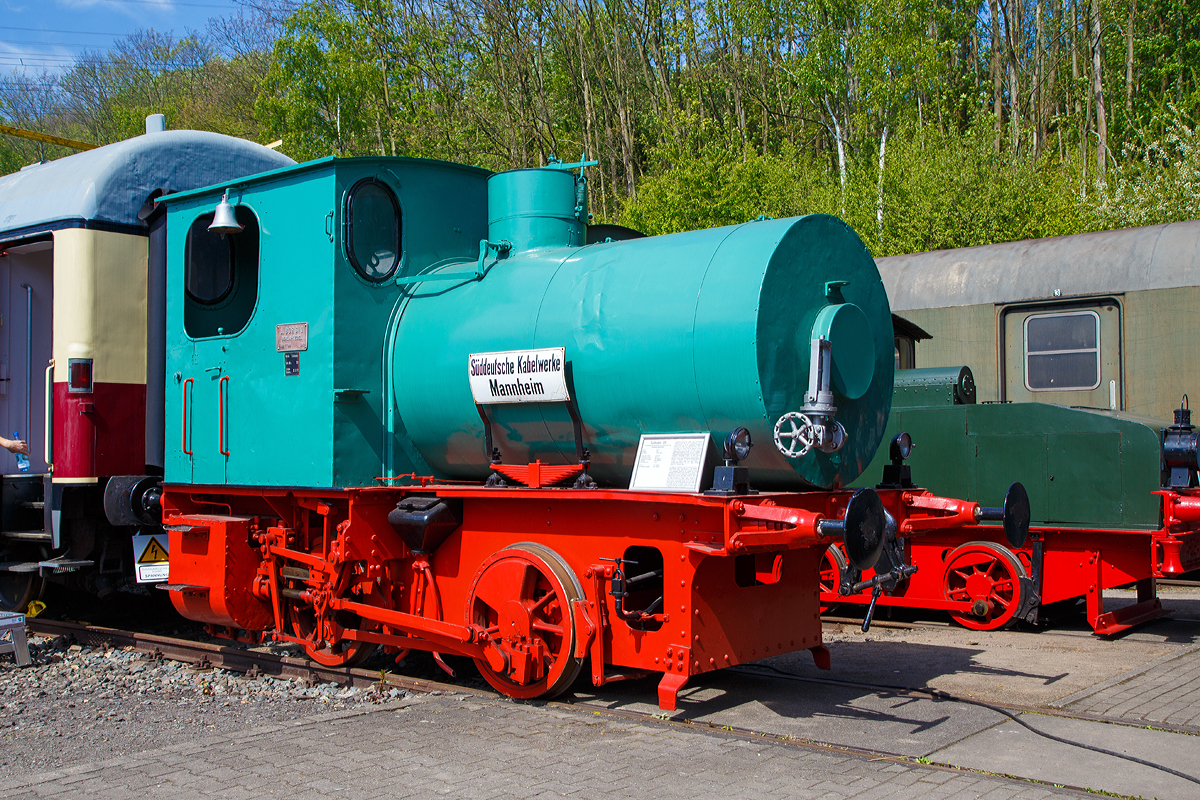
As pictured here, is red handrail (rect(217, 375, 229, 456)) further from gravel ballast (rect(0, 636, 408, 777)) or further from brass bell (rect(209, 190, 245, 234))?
gravel ballast (rect(0, 636, 408, 777))

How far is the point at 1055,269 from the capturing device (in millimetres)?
9719

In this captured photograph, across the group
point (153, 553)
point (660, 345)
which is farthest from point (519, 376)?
point (153, 553)

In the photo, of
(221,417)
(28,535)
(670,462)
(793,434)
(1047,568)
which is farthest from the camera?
(1047,568)

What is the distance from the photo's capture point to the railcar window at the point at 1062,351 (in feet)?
31.0

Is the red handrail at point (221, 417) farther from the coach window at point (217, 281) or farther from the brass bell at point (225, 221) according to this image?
the brass bell at point (225, 221)

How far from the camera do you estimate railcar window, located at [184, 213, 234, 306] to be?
23.4 feet

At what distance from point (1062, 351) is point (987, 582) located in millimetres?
2805

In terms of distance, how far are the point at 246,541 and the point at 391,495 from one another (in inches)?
44.4

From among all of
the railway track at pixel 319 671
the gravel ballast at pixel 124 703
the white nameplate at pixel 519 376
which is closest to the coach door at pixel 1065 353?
the railway track at pixel 319 671

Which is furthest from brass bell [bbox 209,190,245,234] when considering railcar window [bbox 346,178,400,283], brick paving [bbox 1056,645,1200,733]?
brick paving [bbox 1056,645,1200,733]

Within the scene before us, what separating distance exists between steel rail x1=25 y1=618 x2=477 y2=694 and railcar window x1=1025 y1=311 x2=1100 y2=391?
254 inches

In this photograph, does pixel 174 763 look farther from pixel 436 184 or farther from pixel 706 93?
pixel 706 93

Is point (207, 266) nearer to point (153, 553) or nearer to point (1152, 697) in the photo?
point (153, 553)

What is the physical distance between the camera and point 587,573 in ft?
17.5
